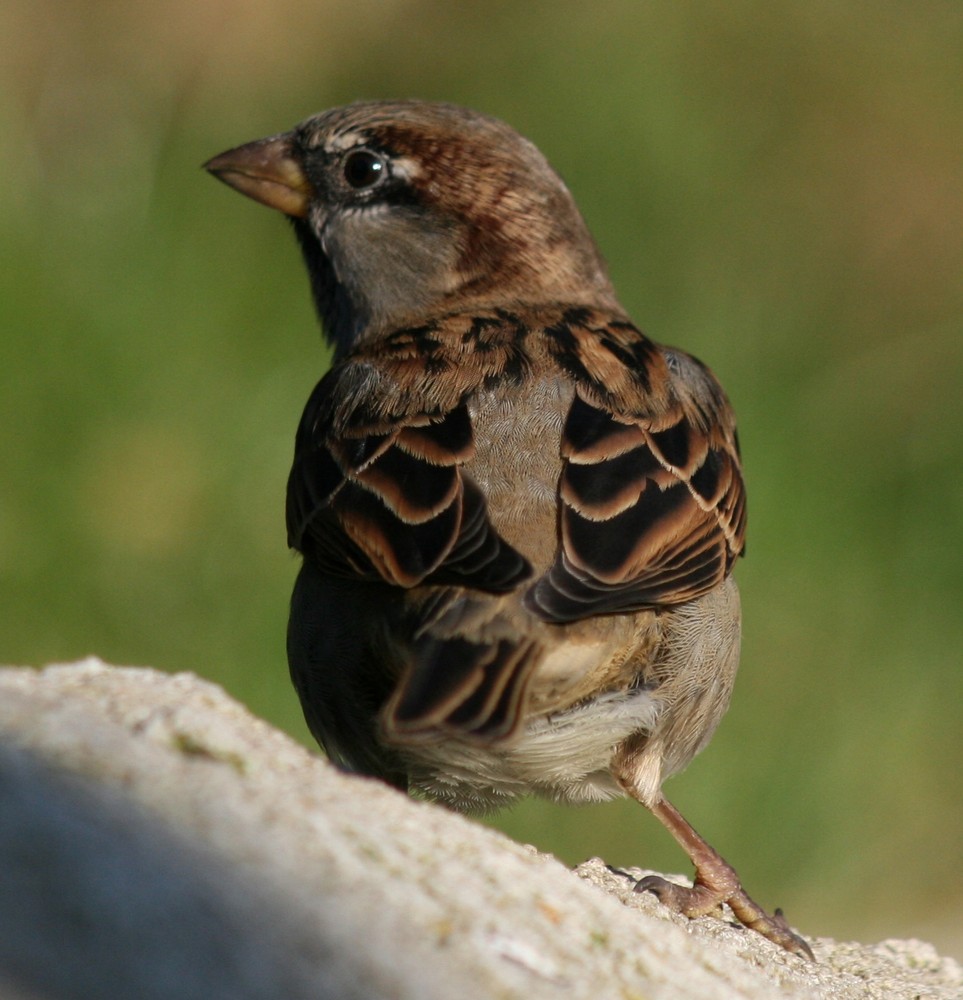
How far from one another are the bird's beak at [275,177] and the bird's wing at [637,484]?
50.8 inches

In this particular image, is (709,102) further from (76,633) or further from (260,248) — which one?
(76,633)

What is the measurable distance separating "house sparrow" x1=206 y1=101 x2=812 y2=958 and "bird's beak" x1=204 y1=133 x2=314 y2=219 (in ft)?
2.52

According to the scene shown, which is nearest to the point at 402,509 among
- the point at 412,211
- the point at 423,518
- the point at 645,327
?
the point at 423,518

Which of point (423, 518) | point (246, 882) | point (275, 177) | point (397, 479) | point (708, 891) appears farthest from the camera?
point (275, 177)

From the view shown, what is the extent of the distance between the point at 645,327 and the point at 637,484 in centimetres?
441

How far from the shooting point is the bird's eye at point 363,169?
20.4 feet

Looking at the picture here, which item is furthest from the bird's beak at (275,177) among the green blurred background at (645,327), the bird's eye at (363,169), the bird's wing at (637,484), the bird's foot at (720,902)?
the bird's foot at (720,902)

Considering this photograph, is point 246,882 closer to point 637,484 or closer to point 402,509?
point 402,509

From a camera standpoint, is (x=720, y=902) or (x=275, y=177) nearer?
(x=720, y=902)

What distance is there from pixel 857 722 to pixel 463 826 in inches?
184

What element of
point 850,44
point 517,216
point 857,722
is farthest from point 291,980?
point 850,44

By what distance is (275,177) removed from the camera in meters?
6.36

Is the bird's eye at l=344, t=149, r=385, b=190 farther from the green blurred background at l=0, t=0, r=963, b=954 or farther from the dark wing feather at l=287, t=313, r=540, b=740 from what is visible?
the green blurred background at l=0, t=0, r=963, b=954

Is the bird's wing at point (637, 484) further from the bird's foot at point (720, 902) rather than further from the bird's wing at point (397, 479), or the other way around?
the bird's foot at point (720, 902)
